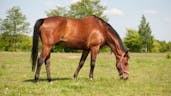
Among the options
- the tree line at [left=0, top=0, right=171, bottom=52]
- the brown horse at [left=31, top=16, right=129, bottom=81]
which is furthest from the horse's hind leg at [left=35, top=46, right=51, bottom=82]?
the tree line at [left=0, top=0, right=171, bottom=52]

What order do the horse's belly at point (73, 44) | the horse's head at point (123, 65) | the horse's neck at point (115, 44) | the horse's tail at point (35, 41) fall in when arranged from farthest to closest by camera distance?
the horse's neck at point (115, 44) → the horse's head at point (123, 65) → the horse's belly at point (73, 44) → the horse's tail at point (35, 41)

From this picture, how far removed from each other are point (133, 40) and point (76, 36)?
69.8 metres

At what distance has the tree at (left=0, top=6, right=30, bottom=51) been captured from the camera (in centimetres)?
6669

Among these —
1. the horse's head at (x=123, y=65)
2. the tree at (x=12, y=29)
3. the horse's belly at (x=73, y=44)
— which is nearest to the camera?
the horse's belly at (x=73, y=44)

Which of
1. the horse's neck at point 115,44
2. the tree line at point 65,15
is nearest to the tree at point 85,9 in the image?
the tree line at point 65,15

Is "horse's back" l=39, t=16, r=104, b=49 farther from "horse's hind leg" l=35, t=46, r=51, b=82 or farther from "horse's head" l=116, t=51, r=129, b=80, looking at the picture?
"horse's head" l=116, t=51, r=129, b=80

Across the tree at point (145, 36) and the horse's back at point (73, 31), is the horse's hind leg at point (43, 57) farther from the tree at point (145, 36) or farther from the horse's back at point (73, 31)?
the tree at point (145, 36)

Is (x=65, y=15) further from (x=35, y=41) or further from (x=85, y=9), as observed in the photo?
(x=35, y=41)

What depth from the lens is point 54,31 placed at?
37.2ft

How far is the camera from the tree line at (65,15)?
6724 cm

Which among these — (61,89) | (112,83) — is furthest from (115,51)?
(61,89)

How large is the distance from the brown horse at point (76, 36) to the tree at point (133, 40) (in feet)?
224

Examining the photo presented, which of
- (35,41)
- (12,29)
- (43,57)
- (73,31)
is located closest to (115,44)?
(73,31)

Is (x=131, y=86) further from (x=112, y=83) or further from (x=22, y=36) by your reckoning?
(x=22, y=36)
